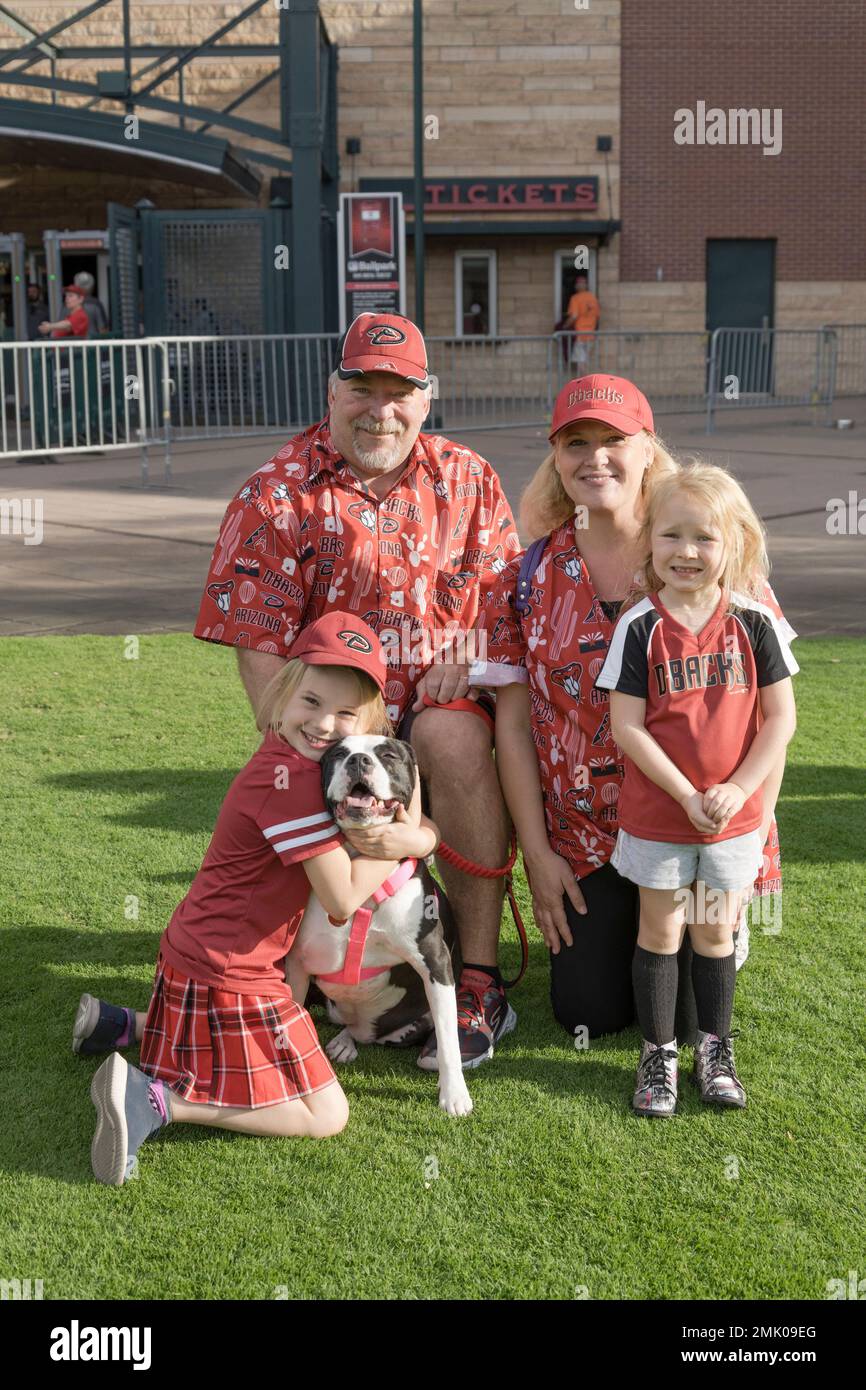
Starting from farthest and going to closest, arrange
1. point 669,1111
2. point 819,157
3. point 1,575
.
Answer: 1. point 819,157
2. point 1,575
3. point 669,1111

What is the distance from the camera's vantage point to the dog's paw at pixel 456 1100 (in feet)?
10.8

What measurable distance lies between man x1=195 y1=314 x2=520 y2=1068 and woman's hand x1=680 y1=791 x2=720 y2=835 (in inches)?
27.8

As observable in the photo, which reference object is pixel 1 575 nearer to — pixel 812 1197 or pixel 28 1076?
pixel 28 1076

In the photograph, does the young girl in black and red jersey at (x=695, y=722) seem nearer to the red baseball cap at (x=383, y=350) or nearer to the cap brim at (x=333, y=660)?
the cap brim at (x=333, y=660)

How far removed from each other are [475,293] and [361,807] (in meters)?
25.5

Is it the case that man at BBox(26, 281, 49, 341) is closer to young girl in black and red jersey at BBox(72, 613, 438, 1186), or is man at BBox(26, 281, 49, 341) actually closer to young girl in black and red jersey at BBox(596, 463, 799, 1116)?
young girl in black and red jersey at BBox(72, 613, 438, 1186)

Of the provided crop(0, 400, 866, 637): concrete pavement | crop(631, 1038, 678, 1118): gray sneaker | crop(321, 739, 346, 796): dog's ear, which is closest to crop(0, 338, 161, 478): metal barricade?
crop(0, 400, 866, 637): concrete pavement

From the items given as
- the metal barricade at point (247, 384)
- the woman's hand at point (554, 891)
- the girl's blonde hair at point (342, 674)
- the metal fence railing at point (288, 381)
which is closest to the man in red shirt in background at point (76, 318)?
the metal fence railing at point (288, 381)

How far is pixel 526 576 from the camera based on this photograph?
12.3 ft

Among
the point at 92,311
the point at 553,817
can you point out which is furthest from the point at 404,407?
the point at 92,311

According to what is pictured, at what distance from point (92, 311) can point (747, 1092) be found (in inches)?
638

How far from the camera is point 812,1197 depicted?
2939 millimetres

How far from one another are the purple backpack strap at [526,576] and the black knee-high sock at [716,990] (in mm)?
991

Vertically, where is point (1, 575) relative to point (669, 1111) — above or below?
above
